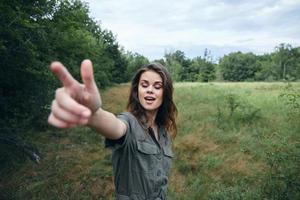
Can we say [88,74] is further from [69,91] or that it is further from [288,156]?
[288,156]

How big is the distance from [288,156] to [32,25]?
531 cm

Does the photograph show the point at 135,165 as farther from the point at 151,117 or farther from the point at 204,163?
the point at 204,163

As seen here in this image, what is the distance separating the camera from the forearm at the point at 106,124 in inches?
66.7

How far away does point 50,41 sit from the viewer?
970 cm

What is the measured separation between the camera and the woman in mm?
1920

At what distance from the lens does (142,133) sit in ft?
7.19

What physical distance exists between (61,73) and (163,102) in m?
1.25

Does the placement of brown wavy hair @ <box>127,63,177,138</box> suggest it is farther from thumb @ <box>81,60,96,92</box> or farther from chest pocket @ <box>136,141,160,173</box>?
thumb @ <box>81,60,96,92</box>

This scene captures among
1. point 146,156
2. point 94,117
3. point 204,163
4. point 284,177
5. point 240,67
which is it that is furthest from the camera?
point 240,67

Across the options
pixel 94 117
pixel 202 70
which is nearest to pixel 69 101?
pixel 94 117

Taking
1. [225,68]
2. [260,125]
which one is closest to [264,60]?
[225,68]

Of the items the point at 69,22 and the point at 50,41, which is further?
A: the point at 69,22

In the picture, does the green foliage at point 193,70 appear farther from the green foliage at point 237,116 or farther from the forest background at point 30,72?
the forest background at point 30,72

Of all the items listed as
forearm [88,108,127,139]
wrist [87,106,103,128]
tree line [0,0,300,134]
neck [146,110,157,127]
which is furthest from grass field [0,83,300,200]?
wrist [87,106,103,128]
